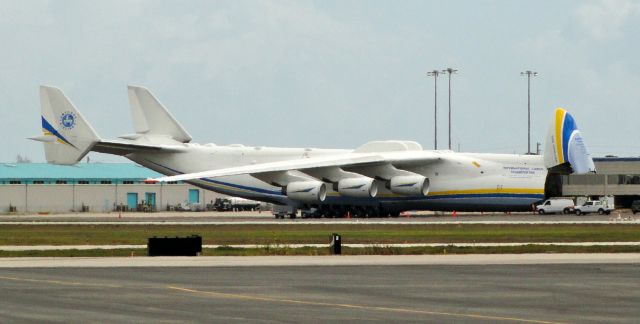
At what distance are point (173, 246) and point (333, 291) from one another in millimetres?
15794

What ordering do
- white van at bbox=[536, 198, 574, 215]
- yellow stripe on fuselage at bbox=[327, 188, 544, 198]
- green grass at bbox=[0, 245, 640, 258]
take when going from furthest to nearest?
white van at bbox=[536, 198, 574, 215] → yellow stripe on fuselage at bbox=[327, 188, 544, 198] → green grass at bbox=[0, 245, 640, 258]

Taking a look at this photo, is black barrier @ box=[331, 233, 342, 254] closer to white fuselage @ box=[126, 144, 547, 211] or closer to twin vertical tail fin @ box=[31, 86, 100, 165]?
white fuselage @ box=[126, 144, 547, 211]

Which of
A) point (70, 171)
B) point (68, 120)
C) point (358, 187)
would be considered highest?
point (68, 120)

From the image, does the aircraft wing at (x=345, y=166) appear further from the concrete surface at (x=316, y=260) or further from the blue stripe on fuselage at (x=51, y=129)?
the concrete surface at (x=316, y=260)

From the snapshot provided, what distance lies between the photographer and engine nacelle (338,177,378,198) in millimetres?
88375

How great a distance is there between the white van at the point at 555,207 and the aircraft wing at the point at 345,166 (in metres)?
10.7

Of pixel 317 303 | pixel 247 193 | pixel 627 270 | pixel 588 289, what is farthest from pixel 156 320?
pixel 247 193

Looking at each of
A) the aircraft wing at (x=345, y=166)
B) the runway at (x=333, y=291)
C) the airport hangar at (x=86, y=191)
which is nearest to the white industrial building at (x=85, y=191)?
the airport hangar at (x=86, y=191)

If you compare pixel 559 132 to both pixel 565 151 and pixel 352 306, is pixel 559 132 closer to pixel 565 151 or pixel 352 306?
pixel 565 151

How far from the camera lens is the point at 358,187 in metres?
88.6

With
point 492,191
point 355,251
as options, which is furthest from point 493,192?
point 355,251

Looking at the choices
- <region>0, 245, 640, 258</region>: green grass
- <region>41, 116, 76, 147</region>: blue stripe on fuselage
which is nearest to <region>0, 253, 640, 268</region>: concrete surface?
<region>0, 245, 640, 258</region>: green grass

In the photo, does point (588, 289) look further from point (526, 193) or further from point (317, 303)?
point (526, 193)

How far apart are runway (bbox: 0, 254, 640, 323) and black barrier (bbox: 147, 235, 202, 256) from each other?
10.7 feet
